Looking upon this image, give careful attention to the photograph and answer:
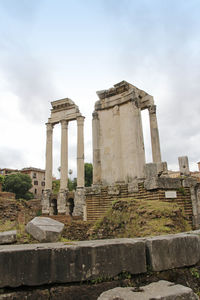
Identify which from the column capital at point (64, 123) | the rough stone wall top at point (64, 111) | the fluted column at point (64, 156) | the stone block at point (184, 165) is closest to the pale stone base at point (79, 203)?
the fluted column at point (64, 156)

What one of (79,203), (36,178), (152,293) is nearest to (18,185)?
(36,178)

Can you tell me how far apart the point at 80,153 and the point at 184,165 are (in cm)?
1946

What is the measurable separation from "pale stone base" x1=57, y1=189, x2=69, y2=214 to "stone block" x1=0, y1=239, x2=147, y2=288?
27570 mm

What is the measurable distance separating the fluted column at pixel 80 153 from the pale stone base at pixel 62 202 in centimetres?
233

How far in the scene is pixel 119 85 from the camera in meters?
9.37

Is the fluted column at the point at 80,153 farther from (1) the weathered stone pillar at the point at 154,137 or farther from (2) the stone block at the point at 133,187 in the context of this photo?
(2) the stone block at the point at 133,187

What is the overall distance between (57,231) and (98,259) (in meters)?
1.75

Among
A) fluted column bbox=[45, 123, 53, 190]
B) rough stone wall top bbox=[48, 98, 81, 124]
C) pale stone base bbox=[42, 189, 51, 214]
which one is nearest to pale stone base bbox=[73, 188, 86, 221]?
pale stone base bbox=[42, 189, 51, 214]

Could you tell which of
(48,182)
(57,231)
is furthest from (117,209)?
(48,182)

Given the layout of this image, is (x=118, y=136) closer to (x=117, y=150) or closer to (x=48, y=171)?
(x=117, y=150)

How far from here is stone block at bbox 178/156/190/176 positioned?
40.4 feet

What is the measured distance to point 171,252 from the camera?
116 inches

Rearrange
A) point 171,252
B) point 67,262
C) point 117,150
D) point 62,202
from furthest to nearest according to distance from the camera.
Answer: point 62,202 → point 117,150 → point 171,252 → point 67,262

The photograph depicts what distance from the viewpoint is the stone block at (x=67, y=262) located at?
7.63 ft
